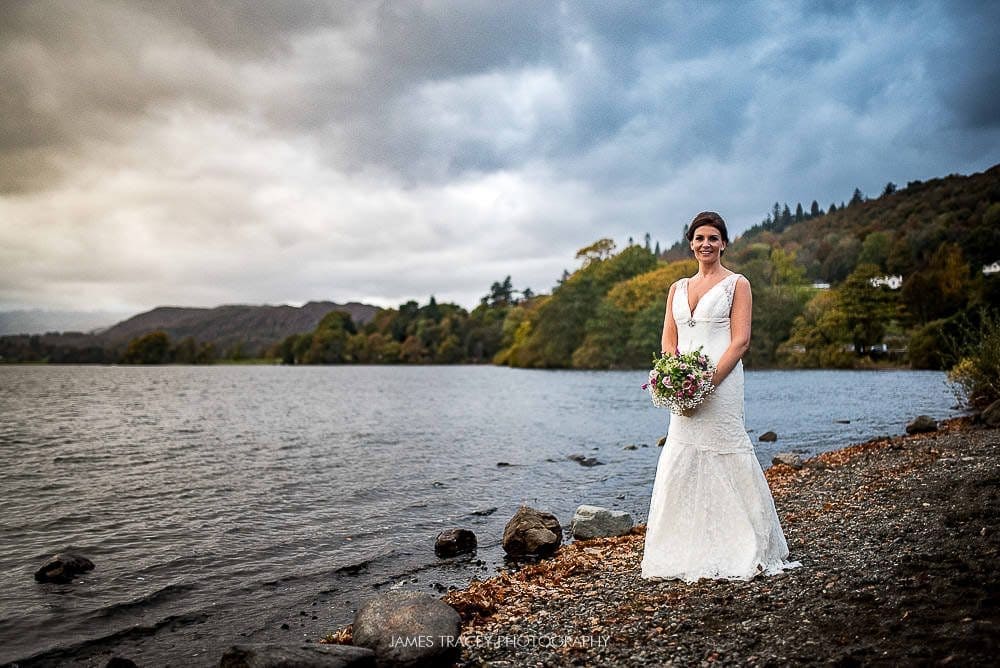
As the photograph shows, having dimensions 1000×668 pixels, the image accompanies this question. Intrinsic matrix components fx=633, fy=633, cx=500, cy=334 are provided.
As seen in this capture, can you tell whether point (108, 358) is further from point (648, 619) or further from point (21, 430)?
point (648, 619)

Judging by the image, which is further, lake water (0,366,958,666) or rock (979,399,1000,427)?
rock (979,399,1000,427)

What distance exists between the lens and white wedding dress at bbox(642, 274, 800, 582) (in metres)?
7.31

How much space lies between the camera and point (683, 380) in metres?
7.29

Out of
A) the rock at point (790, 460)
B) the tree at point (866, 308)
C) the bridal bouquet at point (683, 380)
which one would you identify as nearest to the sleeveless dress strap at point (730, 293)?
the bridal bouquet at point (683, 380)

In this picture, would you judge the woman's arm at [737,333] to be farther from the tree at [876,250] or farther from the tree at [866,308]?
the tree at [876,250]

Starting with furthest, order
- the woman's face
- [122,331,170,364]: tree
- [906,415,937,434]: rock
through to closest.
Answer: [122,331,170,364]: tree → [906,415,937,434]: rock → the woman's face

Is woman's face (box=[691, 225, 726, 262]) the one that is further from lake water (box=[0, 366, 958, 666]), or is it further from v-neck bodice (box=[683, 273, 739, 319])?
lake water (box=[0, 366, 958, 666])

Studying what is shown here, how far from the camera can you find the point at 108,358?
189m

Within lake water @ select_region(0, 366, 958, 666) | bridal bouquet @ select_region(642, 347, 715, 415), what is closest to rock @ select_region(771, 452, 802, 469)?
lake water @ select_region(0, 366, 958, 666)

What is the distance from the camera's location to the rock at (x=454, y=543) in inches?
468

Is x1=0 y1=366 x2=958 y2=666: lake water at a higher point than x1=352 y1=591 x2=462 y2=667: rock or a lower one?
lower

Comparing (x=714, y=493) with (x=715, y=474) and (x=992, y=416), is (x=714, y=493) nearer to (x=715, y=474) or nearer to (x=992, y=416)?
(x=715, y=474)

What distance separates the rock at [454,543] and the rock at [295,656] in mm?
5918

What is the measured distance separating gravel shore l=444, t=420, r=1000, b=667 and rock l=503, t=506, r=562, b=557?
0.81m
